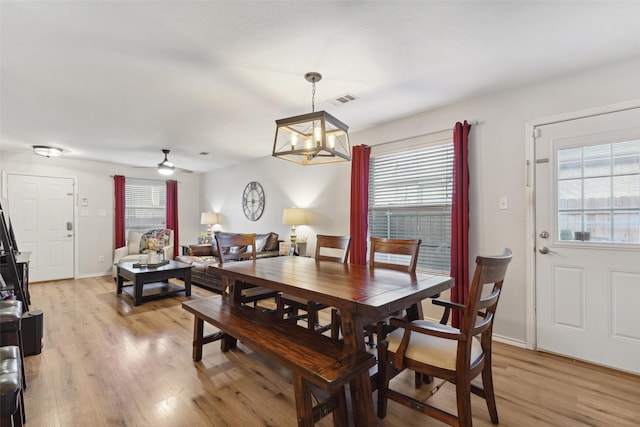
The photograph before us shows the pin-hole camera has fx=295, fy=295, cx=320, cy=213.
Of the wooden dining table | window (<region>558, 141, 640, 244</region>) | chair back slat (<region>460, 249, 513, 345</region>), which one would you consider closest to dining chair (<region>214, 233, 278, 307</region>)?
the wooden dining table

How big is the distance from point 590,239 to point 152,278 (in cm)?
487

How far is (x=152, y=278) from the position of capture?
4070 mm

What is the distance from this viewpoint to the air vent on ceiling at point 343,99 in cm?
290

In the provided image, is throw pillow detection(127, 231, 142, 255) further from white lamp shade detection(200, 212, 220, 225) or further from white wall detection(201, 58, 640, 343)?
white wall detection(201, 58, 640, 343)

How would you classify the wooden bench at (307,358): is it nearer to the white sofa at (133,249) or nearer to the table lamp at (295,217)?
the table lamp at (295,217)

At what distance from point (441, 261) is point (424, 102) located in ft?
5.63

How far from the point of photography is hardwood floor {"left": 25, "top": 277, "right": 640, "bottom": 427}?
172 centimetres

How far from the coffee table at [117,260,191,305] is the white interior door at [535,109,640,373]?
4.34 m

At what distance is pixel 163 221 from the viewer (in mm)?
6863

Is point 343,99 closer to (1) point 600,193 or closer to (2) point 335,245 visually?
(2) point 335,245

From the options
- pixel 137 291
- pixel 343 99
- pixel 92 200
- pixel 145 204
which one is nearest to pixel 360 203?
pixel 343 99

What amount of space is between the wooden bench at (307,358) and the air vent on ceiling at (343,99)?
7.07ft

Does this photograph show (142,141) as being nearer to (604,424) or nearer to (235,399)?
(235,399)

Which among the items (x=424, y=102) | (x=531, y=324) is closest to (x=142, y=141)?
(x=424, y=102)
